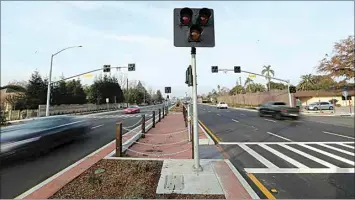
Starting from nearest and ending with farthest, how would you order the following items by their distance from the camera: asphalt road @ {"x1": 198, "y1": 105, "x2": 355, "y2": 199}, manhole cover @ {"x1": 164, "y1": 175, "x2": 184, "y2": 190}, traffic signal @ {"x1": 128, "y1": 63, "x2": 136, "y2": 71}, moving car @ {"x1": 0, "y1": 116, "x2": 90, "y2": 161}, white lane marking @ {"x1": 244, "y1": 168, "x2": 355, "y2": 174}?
manhole cover @ {"x1": 164, "y1": 175, "x2": 184, "y2": 190} < asphalt road @ {"x1": 198, "y1": 105, "x2": 355, "y2": 199} < white lane marking @ {"x1": 244, "y1": 168, "x2": 355, "y2": 174} < moving car @ {"x1": 0, "y1": 116, "x2": 90, "y2": 161} < traffic signal @ {"x1": 128, "y1": 63, "x2": 136, "y2": 71}

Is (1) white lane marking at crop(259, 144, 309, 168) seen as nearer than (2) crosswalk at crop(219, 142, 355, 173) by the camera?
No

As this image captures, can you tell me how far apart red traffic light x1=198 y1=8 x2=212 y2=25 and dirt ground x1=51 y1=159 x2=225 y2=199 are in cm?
376

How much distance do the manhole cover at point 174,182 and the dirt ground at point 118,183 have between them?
0.81 ft

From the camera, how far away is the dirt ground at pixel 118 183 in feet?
14.4

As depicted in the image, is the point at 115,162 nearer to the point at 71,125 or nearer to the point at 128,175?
the point at 128,175

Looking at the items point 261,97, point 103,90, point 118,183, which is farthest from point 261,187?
point 103,90

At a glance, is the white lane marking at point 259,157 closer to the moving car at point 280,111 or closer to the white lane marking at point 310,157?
the white lane marking at point 310,157

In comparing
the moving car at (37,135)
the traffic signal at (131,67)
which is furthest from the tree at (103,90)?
the moving car at (37,135)

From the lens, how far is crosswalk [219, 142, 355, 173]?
6688 mm

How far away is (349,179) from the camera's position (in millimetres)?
5848

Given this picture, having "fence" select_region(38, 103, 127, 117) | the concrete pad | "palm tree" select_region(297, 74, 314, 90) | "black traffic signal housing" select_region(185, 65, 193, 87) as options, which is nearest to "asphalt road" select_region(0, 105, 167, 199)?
the concrete pad

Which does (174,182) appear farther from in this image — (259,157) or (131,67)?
(131,67)

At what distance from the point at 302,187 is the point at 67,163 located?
21.4 feet

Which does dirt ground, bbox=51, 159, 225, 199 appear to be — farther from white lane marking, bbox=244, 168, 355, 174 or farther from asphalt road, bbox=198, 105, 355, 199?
white lane marking, bbox=244, 168, 355, 174
